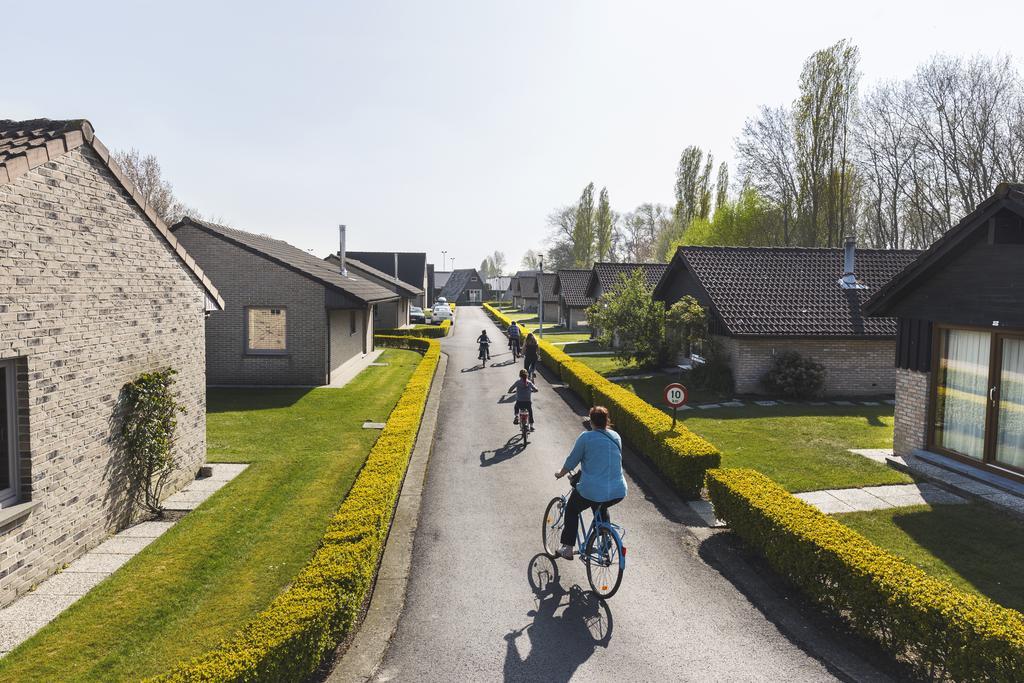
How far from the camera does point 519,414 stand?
14.0 meters

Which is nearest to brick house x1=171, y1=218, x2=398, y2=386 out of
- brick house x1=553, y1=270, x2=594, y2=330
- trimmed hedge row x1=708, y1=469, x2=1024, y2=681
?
trimmed hedge row x1=708, y1=469, x2=1024, y2=681

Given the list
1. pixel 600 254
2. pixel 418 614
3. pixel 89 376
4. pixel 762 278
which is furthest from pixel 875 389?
pixel 600 254

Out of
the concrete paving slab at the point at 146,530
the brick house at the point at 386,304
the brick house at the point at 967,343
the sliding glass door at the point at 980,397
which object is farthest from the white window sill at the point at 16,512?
the brick house at the point at 386,304

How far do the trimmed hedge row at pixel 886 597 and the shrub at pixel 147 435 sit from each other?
27.8ft

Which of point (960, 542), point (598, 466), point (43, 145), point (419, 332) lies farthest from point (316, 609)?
point (419, 332)

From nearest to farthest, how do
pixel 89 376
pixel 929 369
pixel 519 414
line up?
pixel 89 376 → pixel 929 369 → pixel 519 414

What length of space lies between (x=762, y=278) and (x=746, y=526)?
1562 cm

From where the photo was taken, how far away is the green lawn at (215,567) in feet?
18.6

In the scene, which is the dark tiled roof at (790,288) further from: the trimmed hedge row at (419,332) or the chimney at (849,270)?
the trimmed hedge row at (419,332)

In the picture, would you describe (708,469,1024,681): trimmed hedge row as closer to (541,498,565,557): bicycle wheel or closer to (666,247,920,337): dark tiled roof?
(541,498,565,557): bicycle wheel

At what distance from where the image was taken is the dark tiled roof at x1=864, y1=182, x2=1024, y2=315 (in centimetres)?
942

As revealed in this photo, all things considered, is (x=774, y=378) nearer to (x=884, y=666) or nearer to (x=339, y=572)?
(x=884, y=666)

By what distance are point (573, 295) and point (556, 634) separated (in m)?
44.5

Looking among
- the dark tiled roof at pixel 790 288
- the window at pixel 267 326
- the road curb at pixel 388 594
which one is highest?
the dark tiled roof at pixel 790 288
